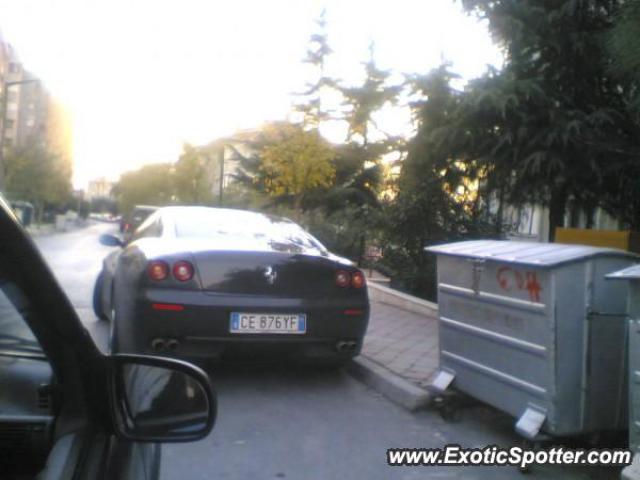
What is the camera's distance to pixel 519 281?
13.3ft

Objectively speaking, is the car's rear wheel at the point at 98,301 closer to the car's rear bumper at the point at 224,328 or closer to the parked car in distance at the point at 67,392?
the car's rear bumper at the point at 224,328

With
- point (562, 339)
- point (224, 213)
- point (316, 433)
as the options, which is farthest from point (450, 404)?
point (224, 213)

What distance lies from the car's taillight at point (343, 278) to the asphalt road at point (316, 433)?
0.89m

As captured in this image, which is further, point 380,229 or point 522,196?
point 380,229

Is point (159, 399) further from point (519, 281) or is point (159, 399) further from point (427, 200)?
point (427, 200)

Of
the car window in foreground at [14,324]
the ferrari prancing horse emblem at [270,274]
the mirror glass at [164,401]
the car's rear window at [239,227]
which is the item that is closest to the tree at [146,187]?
the car's rear window at [239,227]

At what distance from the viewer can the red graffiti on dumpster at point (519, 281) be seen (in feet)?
12.7

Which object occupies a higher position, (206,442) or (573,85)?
(573,85)

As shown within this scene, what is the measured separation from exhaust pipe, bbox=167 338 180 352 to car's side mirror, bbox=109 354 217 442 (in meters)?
3.19

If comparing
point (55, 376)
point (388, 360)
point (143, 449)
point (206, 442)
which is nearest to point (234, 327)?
point (206, 442)

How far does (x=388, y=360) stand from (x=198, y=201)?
30.8 m

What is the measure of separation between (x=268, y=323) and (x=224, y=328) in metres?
0.33

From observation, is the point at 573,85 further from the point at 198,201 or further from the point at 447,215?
the point at 198,201

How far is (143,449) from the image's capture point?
1.91 metres
